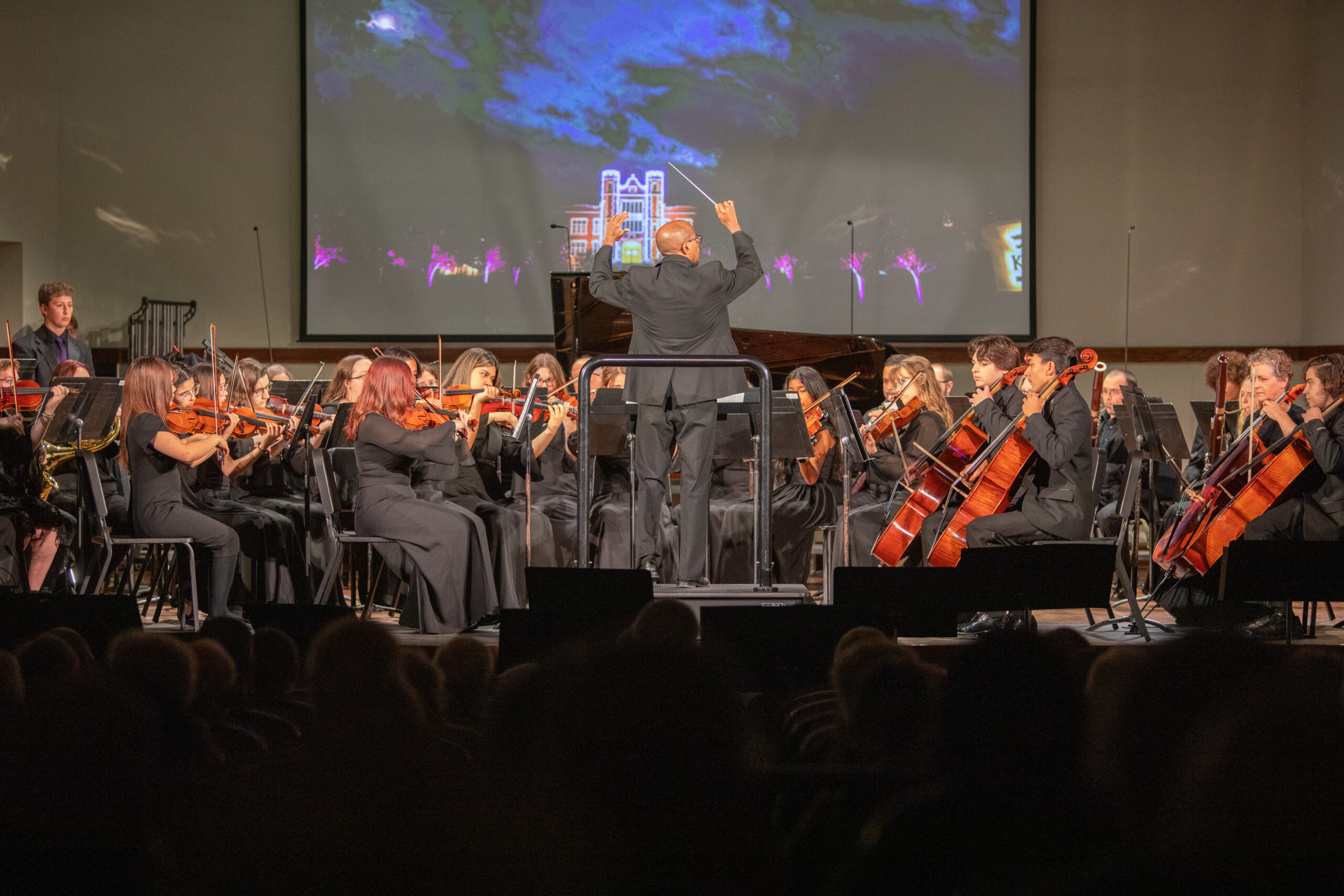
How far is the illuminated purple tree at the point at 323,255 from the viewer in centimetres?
953

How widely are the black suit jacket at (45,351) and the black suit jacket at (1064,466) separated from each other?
518 centimetres

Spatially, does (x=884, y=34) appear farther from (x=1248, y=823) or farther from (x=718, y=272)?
(x=1248, y=823)

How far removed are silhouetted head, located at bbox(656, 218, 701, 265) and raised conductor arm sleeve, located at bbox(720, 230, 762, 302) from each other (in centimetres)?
16

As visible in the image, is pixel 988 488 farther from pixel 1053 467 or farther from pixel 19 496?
pixel 19 496

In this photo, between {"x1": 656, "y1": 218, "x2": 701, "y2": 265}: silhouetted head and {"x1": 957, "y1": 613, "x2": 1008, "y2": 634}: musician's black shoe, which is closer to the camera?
{"x1": 656, "y1": 218, "x2": 701, "y2": 265}: silhouetted head

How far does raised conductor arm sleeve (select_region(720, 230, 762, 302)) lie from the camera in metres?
4.48

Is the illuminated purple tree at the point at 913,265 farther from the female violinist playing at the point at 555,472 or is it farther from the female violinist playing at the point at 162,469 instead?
the female violinist playing at the point at 162,469

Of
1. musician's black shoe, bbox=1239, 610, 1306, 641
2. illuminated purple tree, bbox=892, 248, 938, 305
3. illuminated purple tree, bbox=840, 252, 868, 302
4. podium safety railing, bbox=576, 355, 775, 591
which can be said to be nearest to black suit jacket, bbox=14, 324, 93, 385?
podium safety railing, bbox=576, 355, 775, 591

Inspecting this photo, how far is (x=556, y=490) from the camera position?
589cm

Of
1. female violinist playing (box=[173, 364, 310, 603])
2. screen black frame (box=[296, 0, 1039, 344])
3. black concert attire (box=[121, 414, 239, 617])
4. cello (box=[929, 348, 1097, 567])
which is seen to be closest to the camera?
black concert attire (box=[121, 414, 239, 617])

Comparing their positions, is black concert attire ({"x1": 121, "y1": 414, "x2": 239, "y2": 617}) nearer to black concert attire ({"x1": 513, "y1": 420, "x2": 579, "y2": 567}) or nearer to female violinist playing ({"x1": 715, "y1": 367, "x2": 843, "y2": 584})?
black concert attire ({"x1": 513, "y1": 420, "x2": 579, "y2": 567})

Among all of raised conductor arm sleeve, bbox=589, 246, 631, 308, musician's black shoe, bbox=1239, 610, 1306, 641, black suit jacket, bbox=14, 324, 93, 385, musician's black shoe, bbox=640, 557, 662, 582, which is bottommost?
musician's black shoe, bbox=1239, 610, 1306, 641

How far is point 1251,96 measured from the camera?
955 centimetres

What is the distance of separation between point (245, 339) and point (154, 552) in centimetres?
430
